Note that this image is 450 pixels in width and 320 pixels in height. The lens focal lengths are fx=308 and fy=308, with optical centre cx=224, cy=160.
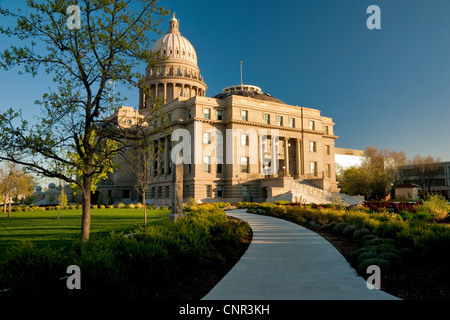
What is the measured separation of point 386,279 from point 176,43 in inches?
3473

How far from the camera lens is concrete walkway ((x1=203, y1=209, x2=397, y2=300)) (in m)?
6.70

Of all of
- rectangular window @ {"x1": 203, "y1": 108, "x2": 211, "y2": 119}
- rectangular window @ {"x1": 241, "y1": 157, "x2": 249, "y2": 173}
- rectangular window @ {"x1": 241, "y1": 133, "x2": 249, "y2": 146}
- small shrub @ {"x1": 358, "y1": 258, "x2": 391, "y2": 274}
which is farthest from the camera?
rectangular window @ {"x1": 241, "y1": 133, "x2": 249, "y2": 146}

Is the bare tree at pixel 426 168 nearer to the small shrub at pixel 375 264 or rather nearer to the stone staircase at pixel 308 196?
the stone staircase at pixel 308 196

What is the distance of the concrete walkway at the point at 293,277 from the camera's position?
6699 mm

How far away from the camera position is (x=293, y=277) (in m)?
8.01

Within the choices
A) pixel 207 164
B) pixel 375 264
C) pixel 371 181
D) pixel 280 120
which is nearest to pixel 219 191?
pixel 207 164

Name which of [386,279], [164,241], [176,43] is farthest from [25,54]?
[176,43]

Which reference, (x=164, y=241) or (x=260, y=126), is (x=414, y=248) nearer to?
(x=164, y=241)

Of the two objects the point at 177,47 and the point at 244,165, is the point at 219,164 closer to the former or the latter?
the point at 244,165

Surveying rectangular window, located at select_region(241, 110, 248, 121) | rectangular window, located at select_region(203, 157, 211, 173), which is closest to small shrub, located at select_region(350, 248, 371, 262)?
rectangular window, located at select_region(203, 157, 211, 173)

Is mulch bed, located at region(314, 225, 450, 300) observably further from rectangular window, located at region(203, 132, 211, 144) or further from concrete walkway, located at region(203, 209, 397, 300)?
rectangular window, located at region(203, 132, 211, 144)

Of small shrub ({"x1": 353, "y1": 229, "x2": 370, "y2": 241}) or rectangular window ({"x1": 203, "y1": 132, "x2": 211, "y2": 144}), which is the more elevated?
rectangular window ({"x1": 203, "y1": 132, "x2": 211, "y2": 144})

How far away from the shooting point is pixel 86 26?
435 inches

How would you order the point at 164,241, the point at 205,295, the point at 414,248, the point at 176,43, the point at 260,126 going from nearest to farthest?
the point at 205,295 < the point at 164,241 < the point at 414,248 < the point at 260,126 < the point at 176,43
